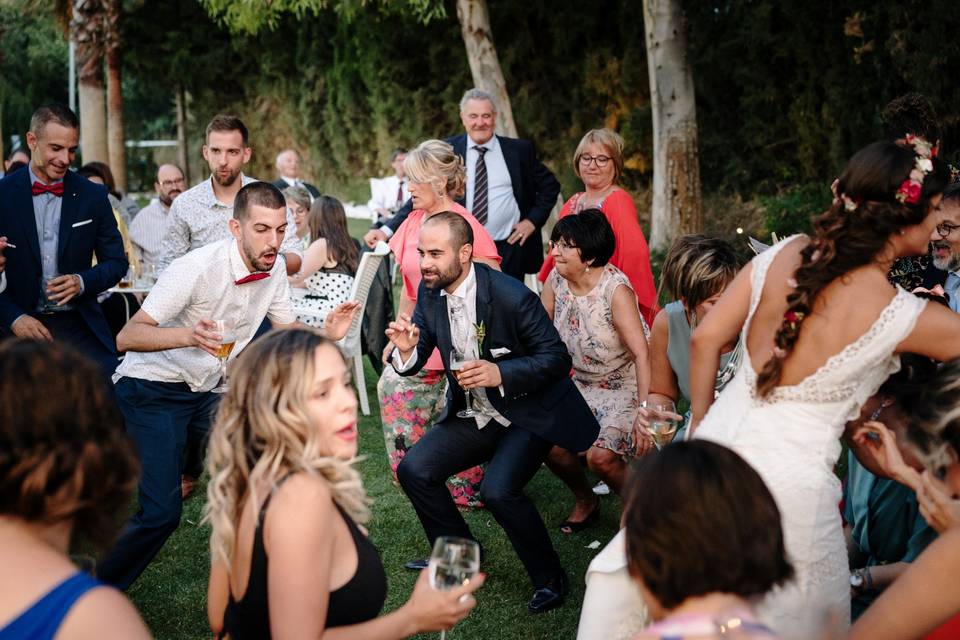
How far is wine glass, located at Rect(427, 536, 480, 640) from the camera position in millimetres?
2170

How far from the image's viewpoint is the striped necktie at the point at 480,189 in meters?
7.08

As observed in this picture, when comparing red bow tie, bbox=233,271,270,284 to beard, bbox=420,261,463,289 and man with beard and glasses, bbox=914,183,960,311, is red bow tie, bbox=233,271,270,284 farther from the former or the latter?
man with beard and glasses, bbox=914,183,960,311

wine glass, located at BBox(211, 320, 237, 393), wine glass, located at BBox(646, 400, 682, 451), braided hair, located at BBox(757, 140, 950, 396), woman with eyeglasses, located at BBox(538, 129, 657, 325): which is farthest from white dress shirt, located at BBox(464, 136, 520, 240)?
braided hair, located at BBox(757, 140, 950, 396)

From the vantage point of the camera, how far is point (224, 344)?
3805 mm

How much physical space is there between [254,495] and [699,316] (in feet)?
8.44

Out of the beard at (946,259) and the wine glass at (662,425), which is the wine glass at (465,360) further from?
the beard at (946,259)

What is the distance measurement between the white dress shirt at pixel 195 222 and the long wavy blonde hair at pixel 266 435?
3.24m

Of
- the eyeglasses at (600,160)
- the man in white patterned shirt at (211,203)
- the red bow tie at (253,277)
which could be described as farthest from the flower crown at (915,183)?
the man in white patterned shirt at (211,203)

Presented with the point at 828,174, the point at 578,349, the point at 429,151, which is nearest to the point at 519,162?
the point at 429,151

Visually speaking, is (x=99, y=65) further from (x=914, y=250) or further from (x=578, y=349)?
(x=914, y=250)

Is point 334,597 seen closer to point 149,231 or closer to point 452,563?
point 452,563

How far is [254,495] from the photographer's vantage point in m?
2.12

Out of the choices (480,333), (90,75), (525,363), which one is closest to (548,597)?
(525,363)

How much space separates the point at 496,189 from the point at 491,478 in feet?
11.3
